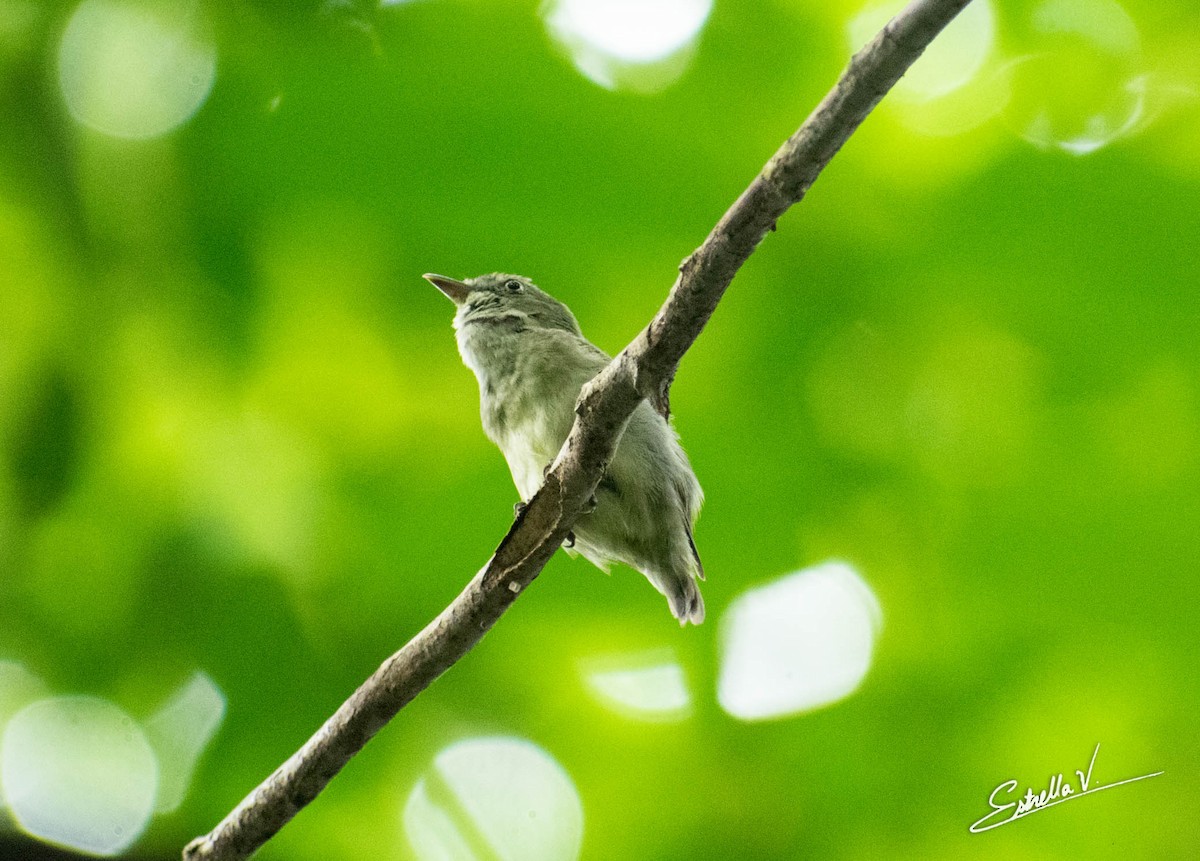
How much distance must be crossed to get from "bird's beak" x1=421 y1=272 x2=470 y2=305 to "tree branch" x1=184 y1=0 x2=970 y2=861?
1656 millimetres

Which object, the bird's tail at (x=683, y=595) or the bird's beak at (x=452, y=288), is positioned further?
the bird's beak at (x=452, y=288)

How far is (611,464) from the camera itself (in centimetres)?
406

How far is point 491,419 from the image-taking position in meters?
4.21

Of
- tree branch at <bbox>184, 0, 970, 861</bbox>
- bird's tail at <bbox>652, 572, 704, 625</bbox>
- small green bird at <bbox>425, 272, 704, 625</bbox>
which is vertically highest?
small green bird at <bbox>425, 272, 704, 625</bbox>

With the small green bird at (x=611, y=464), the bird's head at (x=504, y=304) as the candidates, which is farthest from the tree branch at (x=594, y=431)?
the bird's head at (x=504, y=304)

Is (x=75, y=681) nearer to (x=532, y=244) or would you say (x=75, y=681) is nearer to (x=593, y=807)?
(x=593, y=807)

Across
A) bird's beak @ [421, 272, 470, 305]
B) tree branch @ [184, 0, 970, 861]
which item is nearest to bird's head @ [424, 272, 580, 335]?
bird's beak @ [421, 272, 470, 305]

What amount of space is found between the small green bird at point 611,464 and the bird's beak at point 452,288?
7 centimetres

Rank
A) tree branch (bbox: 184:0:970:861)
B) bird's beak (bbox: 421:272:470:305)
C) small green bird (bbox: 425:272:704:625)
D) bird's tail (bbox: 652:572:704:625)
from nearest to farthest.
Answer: tree branch (bbox: 184:0:970:861) → bird's tail (bbox: 652:572:704:625) → small green bird (bbox: 425:272:704:625) → bird's beak (bbox: 421:272:470:305)

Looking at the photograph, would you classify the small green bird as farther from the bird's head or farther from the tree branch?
the tree branch

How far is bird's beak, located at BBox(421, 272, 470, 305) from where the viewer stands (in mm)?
Result: 4473

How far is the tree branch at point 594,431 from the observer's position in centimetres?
193

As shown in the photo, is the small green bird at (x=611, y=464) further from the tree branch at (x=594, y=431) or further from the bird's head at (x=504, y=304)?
the tree branch at (x=594, y=431)

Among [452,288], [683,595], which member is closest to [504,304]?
[452,288]
